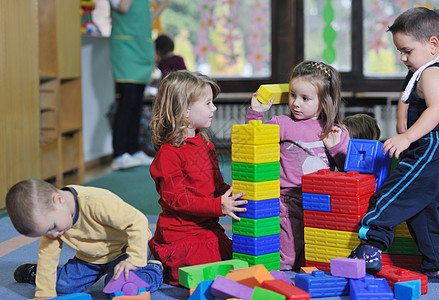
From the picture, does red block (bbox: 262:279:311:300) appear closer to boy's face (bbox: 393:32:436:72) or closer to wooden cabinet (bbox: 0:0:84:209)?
boy's face (bbox: 393:32:436:72)

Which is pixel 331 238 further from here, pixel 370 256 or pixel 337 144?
pixel 337 144

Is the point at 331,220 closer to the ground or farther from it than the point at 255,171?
closer to the ground

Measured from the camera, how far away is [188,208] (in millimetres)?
1724

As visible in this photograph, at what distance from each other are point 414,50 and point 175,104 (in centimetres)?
71

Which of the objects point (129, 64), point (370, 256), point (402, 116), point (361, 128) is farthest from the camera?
point (129, 64)

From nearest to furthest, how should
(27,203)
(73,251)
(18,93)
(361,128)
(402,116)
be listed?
(27,203), (402,116), (73,251), (361,128), (18,93)

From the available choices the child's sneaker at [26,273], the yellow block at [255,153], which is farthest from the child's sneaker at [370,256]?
the child's sneaker at [26,273]

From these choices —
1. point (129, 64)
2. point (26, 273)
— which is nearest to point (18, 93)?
point (129, 64)

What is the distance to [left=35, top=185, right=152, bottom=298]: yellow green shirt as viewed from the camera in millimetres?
1545

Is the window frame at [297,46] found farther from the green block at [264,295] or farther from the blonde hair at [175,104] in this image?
the green block at [264,295]

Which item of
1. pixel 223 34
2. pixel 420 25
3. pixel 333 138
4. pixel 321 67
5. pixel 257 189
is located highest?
pixel 223 34

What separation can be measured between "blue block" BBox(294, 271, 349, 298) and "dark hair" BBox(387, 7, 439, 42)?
723mm

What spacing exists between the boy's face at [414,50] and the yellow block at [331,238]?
53cm

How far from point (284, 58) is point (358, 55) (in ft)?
1.95
